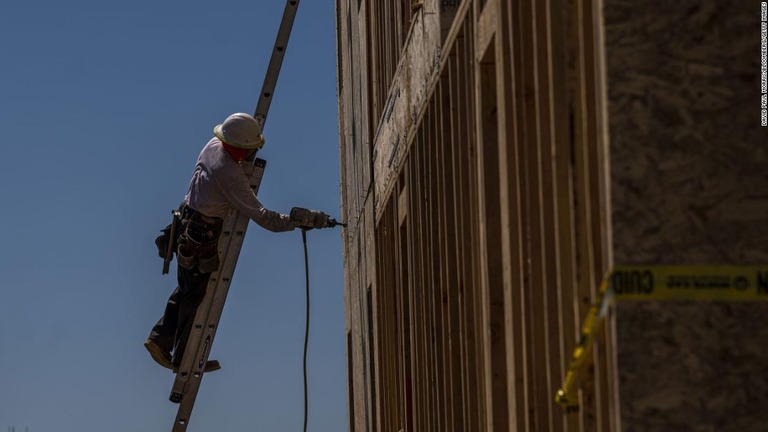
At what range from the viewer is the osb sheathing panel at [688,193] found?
4.97m

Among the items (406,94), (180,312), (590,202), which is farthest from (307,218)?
(590,202)

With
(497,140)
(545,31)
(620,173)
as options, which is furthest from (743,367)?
(497,140)

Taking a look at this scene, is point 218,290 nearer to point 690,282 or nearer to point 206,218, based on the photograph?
point 206,218

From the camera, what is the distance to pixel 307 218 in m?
13.9

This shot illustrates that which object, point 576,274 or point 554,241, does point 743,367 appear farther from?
point 554,241

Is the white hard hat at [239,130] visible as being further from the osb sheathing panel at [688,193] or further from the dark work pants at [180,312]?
the osb sheathing panel at [688,193]

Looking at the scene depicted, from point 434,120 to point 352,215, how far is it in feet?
25.7

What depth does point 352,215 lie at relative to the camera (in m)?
17.6

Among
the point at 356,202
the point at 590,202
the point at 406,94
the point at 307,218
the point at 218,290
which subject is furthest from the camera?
the point at 356,202

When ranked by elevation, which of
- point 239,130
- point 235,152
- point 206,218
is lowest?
point 206,218

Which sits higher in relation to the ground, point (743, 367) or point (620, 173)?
point (620, 173)

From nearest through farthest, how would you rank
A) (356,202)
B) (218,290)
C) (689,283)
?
(689,283) < (218,290) < (356,202)

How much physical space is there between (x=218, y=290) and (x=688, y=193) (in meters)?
10.2

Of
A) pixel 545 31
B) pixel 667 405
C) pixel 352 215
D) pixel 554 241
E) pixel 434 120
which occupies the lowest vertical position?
pixel 667 405
